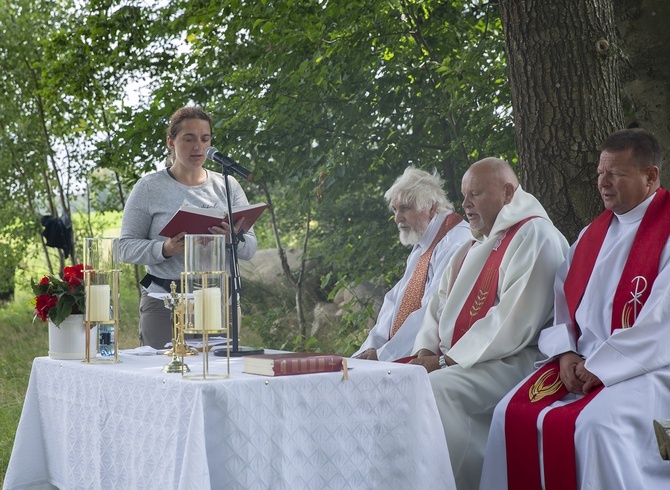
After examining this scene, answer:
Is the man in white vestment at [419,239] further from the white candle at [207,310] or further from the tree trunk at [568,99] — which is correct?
the white candle at [207,310]

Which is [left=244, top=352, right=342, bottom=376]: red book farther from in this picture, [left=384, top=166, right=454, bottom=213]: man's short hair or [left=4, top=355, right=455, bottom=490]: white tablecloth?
[left=384, top=166, right=454, bottom=213]: man's short hair

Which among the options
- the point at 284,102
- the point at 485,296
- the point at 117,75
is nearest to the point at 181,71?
the point at 117,75

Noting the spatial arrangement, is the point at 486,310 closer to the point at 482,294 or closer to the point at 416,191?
the point at 482,294

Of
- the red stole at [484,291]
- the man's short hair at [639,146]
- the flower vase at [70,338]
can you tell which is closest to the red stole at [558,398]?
the man's short hair at [639,146]

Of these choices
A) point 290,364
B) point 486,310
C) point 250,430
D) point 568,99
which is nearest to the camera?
point 250,430

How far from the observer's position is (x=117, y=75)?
11367 millimetres

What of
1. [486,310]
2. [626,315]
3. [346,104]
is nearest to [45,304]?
[486,310]

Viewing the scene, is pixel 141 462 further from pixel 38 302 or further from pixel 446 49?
pixel 446 49

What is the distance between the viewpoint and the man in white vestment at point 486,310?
4258mm

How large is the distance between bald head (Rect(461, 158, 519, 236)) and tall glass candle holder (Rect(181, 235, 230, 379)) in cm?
184

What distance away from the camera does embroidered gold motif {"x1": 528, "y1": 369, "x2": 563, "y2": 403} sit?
3994 millimetres

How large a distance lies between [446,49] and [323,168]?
1.52 m

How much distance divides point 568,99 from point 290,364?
10.0 ft

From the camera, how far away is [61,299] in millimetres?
3977
